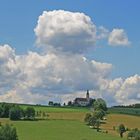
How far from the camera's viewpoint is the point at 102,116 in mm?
198750

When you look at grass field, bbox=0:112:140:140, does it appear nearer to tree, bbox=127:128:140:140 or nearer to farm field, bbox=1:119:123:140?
farm field, bbox=1:119:123:140

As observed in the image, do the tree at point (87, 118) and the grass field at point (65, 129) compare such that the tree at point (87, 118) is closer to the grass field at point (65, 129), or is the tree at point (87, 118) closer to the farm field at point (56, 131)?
the grass field at point (65, 129)

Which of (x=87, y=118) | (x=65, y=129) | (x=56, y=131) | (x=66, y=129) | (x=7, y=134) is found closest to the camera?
(x=7, y=134)

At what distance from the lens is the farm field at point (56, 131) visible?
477 feet

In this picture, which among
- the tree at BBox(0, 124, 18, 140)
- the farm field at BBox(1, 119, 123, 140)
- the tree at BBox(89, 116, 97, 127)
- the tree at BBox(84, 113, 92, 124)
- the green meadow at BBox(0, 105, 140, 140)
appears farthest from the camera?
the tree at BBox(84, 113, 92, 124)

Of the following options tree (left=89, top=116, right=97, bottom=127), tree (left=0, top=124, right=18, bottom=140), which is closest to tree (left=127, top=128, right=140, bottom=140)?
tree (left=89, top=116, right=97, bottom=127)

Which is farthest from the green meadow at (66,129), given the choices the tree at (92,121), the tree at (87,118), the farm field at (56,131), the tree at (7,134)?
the tree at (7,134)

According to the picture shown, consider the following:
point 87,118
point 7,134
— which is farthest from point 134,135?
point 7,134

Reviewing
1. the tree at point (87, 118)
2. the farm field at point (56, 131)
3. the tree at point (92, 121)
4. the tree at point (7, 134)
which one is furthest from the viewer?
the tree at point (87, 118)

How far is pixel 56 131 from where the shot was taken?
6334 inches

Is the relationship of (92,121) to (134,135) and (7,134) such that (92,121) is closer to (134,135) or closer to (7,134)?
(134,135)

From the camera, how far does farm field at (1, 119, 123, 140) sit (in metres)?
145

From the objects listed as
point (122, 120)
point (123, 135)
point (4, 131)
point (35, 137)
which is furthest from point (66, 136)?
point (122, 120)

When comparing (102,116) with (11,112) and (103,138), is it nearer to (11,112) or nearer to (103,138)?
(11,112)
